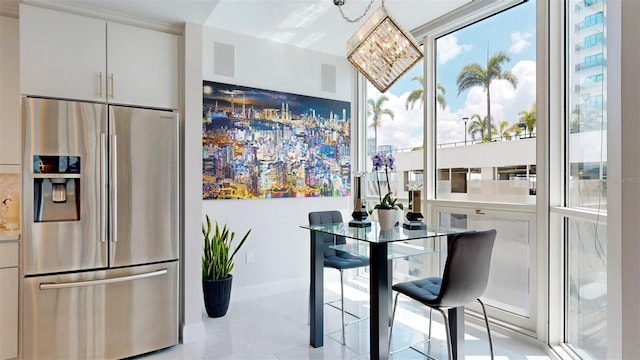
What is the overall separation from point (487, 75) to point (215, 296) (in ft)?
10.6

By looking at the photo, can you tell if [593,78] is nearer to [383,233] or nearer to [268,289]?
[383,233]

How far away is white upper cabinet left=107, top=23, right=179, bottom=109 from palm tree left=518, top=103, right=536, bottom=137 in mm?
2862

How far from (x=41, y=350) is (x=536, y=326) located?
355cm

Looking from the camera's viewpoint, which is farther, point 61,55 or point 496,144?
point 496,144

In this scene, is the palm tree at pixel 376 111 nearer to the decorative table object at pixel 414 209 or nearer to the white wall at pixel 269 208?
the white wall at pixel 269 208

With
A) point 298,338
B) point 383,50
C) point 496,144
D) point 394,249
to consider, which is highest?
Result: point 383,50

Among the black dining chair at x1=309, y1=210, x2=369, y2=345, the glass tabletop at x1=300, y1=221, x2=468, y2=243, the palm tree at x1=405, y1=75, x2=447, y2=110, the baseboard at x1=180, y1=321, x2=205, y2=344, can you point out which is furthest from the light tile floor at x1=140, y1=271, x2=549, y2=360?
the palm tree at x1=405, y1=75, x2=447, y2=110

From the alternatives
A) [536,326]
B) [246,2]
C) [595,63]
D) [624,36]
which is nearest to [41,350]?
[246,2]

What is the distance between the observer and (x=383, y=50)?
219 cm

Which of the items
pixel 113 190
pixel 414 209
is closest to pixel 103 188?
pixel 113 190

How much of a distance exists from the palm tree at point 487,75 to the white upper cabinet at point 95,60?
2.61 metres

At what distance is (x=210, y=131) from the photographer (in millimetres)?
3684

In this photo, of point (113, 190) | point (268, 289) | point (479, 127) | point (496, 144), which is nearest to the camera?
point (113, 190)

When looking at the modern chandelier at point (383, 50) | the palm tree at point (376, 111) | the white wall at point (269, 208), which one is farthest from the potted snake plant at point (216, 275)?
the palm tree at point (376, 111)
